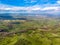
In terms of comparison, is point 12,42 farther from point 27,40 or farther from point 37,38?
point 37,38

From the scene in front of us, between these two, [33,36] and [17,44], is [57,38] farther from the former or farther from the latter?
[17,44]

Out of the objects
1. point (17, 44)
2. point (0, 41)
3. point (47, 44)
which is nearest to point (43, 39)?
point (47, 44)

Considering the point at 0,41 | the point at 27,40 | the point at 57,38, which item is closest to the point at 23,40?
the point at 27,40

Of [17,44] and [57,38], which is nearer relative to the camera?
[17,44]

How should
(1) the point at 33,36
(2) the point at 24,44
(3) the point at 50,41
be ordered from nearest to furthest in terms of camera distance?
1. (2) the point at 24,44
2. (3) the point at 50,41
3. (1) the point at 33,36

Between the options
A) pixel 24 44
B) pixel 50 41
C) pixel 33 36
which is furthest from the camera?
pixel 33 36

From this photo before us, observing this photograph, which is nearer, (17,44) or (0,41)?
(17,44)

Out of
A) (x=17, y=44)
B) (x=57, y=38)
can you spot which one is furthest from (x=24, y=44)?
(x=57, y=38)

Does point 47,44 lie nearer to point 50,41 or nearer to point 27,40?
point 50,41
